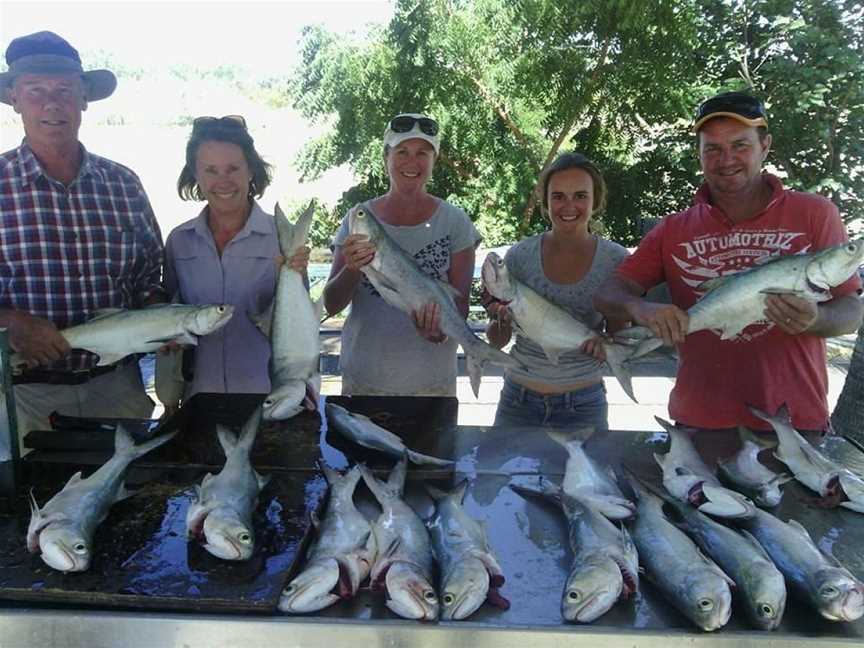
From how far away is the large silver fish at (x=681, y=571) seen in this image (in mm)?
1800

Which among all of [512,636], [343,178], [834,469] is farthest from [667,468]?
[343,178]

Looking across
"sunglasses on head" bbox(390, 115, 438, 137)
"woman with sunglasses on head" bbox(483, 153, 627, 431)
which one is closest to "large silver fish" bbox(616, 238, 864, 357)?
"woman with sunglasses on head" bbox(483, 153, 627, 431)

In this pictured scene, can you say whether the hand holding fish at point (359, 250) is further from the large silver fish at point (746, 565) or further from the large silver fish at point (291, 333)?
the large silver fish at point (746, 565)

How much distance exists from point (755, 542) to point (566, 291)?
1790 millimetres

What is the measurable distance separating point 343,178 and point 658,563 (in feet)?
54.9

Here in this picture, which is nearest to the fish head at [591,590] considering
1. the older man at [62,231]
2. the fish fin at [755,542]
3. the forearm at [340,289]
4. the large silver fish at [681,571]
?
the large silver fish at [681,571]

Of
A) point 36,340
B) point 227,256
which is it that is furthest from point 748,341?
point 36,340

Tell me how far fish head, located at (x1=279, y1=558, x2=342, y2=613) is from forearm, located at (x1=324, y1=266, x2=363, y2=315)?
196 cm

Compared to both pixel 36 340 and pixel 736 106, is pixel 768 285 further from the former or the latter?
pixel 36 340

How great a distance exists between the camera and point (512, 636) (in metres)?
1.78

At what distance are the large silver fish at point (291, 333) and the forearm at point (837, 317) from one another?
2080 millimetres

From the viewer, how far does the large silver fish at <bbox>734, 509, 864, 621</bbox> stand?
5.90ft

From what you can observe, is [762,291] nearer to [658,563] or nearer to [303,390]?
[658,563]

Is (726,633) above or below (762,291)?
below
